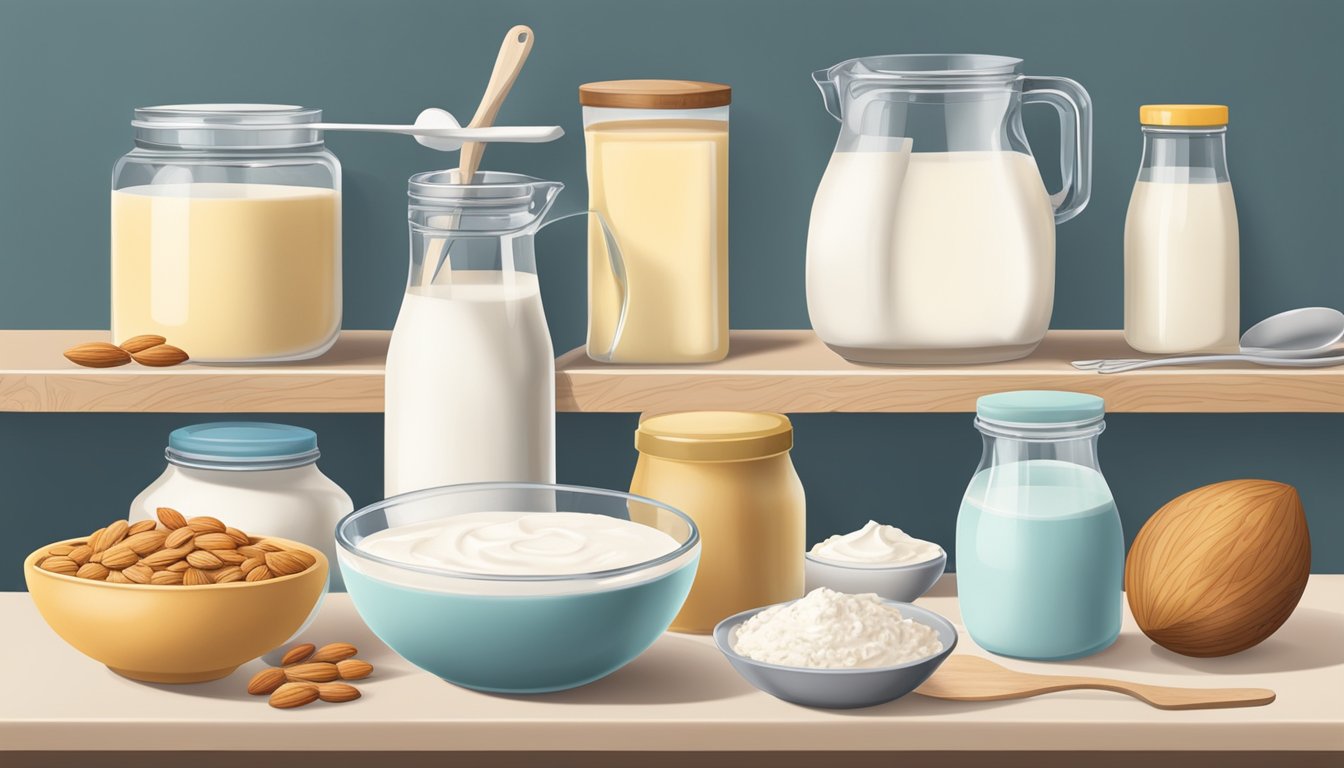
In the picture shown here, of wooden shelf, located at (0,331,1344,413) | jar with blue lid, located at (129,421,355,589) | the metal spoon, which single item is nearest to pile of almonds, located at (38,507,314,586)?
jar with blue lid, located at (129,421,355,589)

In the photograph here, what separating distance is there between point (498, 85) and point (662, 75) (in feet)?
0.57

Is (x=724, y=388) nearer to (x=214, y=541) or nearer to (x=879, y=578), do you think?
(x=879, y=578)

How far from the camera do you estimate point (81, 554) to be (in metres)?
0.97

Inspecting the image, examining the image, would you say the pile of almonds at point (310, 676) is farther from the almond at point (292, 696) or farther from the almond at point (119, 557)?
the almond at point (119, 557)

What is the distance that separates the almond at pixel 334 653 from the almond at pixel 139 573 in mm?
113

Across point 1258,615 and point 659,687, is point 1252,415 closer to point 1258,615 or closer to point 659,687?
point 1258,615

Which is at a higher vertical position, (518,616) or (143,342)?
(143,342)

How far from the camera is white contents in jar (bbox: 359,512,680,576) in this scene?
0.93 meters

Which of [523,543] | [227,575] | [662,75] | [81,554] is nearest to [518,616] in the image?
[523,543]

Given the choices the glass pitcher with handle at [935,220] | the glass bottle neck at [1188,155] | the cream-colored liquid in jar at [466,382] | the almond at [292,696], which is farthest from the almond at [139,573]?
the glass bottle neck at [1188,155]

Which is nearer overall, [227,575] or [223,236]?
[227,575]

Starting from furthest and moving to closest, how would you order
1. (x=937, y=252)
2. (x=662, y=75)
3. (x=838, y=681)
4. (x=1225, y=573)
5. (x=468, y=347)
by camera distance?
(x=662, y=75) → (x=937, y=252) → (x=468, y=347) → (x=1225, y=573) → (x=838, y=681)

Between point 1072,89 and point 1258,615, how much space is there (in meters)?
0.46

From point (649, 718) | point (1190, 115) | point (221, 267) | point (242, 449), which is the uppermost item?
point (1190, 115)
